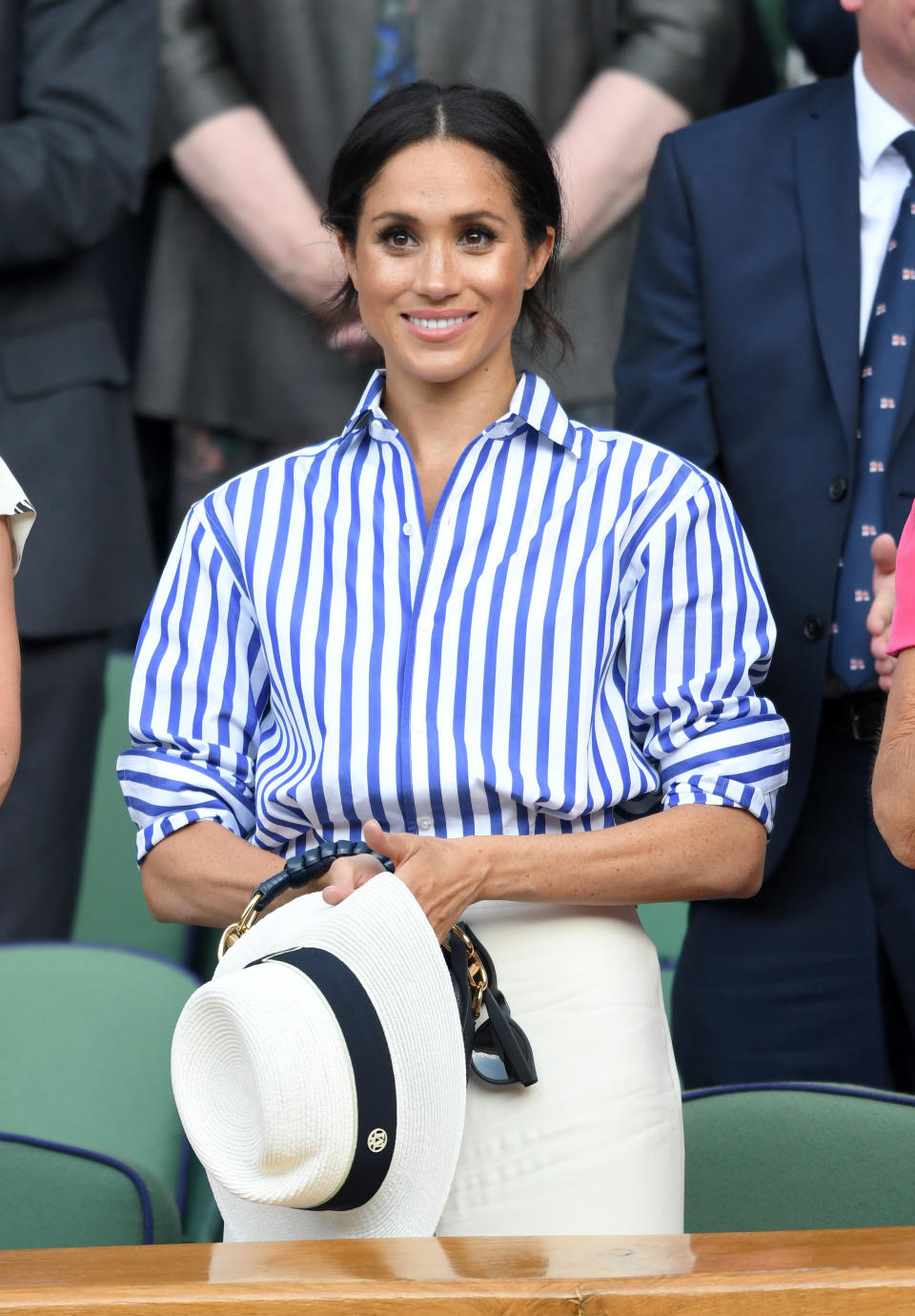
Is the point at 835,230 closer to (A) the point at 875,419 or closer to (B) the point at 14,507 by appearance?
(A) the point at 875,419

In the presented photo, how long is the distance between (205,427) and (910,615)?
6.95 ft

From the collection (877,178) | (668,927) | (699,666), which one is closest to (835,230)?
(877,178)

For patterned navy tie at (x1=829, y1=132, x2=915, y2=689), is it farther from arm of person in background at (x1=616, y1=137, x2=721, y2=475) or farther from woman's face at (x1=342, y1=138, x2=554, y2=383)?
woman's face at (x1=342, y1=138, x2=554, y2=383)

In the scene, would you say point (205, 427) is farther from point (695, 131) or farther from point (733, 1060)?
point (733, 1060)

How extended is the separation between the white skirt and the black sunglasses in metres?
0.02

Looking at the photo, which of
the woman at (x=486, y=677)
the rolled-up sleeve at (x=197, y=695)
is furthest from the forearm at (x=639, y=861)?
the rolled-up sleeve at (x=197, y=695)

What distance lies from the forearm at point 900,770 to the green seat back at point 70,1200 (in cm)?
80

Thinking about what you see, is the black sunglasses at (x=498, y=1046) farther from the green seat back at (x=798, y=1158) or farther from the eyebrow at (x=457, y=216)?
the eyebrow at (x=457, y=216)

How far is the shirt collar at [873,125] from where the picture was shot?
254 centimetres

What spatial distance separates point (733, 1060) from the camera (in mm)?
2557

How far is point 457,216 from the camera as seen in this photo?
2.04 metres

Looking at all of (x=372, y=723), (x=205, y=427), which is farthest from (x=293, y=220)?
(x=372, y=723)

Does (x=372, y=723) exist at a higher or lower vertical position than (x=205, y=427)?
lower

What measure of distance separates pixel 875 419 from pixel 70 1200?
4.25ft
